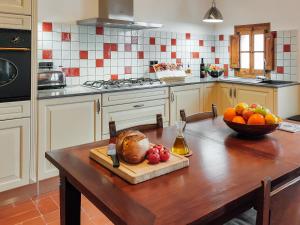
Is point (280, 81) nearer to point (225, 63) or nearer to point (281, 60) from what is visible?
point (281, 60)

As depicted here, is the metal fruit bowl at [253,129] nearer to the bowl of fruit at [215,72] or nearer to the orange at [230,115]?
the orange at [230,115]

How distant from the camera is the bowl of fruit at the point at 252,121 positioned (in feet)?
5.30

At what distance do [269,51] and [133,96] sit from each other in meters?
2.00

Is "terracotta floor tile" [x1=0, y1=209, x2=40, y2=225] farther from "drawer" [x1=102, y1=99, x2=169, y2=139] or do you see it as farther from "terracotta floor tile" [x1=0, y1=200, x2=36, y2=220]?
"drawer" [x1=102, y1=99, x2=169, y2=139]

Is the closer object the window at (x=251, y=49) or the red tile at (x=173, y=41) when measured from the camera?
the window at (x=251, y=49)

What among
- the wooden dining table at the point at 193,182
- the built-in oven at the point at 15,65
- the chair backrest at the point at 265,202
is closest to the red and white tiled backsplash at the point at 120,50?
the built-in oven at the point at 15,65

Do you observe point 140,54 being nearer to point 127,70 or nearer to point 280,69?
point 127,70

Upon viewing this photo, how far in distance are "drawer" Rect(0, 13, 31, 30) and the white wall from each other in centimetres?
79

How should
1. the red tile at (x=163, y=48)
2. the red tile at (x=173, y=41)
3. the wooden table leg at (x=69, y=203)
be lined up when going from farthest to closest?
the red tile at (x=173, y=41) → the red tile at (x=163, y=48) → the wooden table leg at (x=69, y=203)

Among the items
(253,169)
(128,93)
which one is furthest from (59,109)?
(253,169)

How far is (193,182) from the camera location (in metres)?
1.12

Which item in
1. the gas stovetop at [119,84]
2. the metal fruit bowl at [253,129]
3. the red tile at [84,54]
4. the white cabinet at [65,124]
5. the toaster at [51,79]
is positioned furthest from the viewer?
the red tile at [84,54]

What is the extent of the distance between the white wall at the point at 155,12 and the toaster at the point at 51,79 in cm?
60

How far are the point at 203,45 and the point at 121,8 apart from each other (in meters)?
1.68
